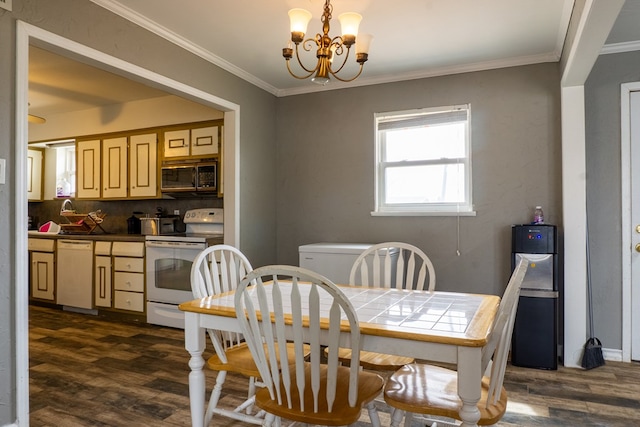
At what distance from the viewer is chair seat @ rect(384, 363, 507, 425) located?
4.90 feet

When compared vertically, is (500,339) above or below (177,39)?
below

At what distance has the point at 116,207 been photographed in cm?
543

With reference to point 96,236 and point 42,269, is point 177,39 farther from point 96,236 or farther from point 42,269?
point 42,269

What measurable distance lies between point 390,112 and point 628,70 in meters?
1.83

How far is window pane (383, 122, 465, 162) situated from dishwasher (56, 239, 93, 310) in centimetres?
341

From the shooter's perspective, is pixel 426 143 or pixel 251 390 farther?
pixel 426 143

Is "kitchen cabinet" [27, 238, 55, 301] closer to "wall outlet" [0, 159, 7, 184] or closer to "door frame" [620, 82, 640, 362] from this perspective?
"wall outlet" [0, 159, 7, 184]

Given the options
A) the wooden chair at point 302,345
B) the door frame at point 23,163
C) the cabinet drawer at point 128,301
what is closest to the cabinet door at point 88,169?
the cabinet drawer at point 128,301

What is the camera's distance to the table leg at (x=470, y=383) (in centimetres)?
136

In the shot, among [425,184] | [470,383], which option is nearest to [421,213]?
[425,184]

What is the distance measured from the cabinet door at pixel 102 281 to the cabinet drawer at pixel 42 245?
2.56 ft

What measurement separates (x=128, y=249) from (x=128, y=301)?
542 mm

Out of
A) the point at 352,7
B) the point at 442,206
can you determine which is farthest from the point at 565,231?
the point at 352,7

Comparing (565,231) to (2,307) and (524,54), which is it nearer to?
(524,54)
